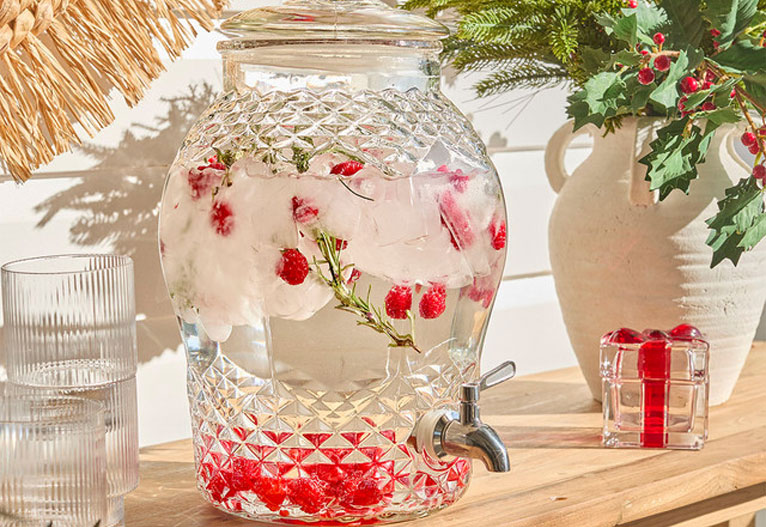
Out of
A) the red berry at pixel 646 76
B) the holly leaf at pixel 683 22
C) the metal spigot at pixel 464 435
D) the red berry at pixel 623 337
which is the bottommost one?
the red berry at pixel 623 337

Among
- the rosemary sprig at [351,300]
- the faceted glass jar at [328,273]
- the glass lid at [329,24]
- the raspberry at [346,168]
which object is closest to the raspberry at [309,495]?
the faceted glass jar at [328,273]

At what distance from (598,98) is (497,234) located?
15 centimetres

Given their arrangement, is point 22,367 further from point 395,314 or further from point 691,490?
point 691,490

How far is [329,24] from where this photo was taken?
832 millimetres

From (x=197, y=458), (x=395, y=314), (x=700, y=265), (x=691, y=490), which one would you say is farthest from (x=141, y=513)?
(x=700, y=265)

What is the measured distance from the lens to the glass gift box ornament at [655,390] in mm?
996

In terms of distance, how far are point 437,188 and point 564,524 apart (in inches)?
10.6

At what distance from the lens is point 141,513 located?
852 mm

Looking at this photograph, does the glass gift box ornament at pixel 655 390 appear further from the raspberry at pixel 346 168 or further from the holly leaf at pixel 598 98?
the raspberry at pixel 346 168

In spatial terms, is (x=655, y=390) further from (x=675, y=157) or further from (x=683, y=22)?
(x=683, y=22)

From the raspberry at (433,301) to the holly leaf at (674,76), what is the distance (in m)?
0.25

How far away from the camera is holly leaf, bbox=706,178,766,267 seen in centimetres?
96

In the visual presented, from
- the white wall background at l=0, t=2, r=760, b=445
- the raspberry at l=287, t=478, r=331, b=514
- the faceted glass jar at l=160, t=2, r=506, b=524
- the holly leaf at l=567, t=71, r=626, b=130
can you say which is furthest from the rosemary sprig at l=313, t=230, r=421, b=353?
the white wall background at l=0, t=2, r=760, b=445

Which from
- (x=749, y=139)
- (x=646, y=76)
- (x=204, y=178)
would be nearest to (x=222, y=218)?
(x=204, y=178)
